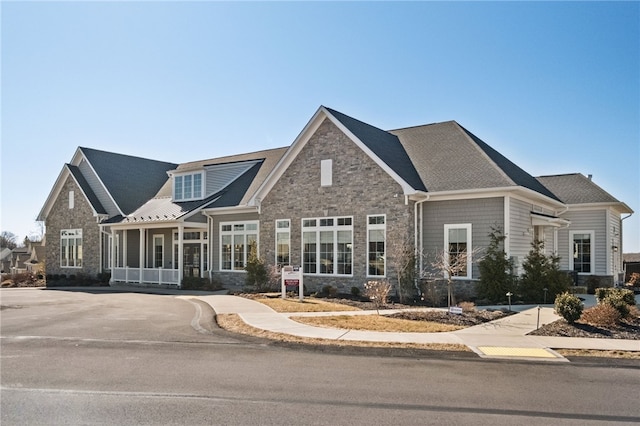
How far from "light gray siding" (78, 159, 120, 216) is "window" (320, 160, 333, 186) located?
16.4 m

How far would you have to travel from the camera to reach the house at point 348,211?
Result: 66.4 ft

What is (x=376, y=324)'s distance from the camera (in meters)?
13.6

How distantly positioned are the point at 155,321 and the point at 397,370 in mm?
8443

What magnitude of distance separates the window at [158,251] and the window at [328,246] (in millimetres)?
12215

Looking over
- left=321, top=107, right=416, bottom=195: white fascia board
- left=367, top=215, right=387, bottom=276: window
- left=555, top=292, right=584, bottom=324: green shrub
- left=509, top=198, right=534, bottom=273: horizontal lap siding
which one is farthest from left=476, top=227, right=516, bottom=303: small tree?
left=555, top=292, right=584, bottom=324: green shrub

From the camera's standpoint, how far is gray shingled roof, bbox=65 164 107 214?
110 feet

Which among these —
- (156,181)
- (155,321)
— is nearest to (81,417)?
(155,321)

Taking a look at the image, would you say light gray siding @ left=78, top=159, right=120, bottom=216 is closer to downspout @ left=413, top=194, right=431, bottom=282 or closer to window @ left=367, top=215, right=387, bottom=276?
window @ left=367, top=215, right=387, bottom=276

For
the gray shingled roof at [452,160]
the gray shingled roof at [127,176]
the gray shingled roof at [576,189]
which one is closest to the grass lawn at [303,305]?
the gray shingled roof at [452,160]

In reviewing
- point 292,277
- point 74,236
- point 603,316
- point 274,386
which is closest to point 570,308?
point 603,316

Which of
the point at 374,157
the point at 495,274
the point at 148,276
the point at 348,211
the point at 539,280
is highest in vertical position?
the point at 374,157

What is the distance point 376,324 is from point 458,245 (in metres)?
7.63

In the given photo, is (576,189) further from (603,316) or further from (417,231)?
(603,316)

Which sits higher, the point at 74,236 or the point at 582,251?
the point at 74,236
